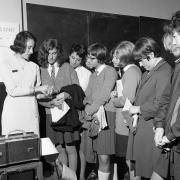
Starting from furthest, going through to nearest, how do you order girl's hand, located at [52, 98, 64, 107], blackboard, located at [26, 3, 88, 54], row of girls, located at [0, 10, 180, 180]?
blackboard, located at [26, 3, 88, 54]
girl's hand, located at [52, 98, 64, 107]
row of girls, located at [0, 10, 180, 180]

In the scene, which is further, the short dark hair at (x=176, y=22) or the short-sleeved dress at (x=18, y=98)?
the short-sleeved dress at (x=18, y=98)

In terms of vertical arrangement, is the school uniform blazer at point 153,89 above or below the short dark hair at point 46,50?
below

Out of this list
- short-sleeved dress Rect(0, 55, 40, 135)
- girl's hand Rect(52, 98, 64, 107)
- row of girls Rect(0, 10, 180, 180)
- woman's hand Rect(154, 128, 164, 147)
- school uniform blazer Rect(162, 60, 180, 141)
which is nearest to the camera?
school uniform blazer Rect(162, 60, 180, 141)

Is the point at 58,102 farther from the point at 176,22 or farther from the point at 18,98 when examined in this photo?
the point at 176,22

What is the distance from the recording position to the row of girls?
2.13 meters

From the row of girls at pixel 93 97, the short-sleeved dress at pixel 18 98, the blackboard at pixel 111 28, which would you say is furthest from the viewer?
the blackboard at pixel 111 28

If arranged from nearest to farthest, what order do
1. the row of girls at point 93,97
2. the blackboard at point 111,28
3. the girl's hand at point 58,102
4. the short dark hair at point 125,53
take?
the row of girls at point 93,97 → the short dark hair at point 125,53 → the girl's hand at point 58,102 → the blackboard at point 111,28

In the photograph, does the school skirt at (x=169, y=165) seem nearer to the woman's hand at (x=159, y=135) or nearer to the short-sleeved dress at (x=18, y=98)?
the woman's hand at (x=159, y=135)

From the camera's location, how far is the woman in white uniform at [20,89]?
2371mm

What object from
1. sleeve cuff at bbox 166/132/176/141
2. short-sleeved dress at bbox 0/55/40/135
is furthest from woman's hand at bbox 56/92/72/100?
sleeve cuff at bbox 166/132/176/141

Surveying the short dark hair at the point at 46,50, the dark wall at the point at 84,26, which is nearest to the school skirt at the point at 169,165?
the short dark hair at the point at 46,50

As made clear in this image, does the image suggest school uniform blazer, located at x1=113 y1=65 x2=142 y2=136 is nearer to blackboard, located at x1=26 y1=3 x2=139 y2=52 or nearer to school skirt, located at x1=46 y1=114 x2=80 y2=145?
school skirt, located at x1=46 y1=114 x2=80 y2=145

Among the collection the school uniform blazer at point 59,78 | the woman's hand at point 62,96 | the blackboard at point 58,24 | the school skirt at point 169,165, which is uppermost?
the blackboard at point 58,24

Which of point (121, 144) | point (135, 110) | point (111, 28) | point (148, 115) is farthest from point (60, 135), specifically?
point (111, 28)
